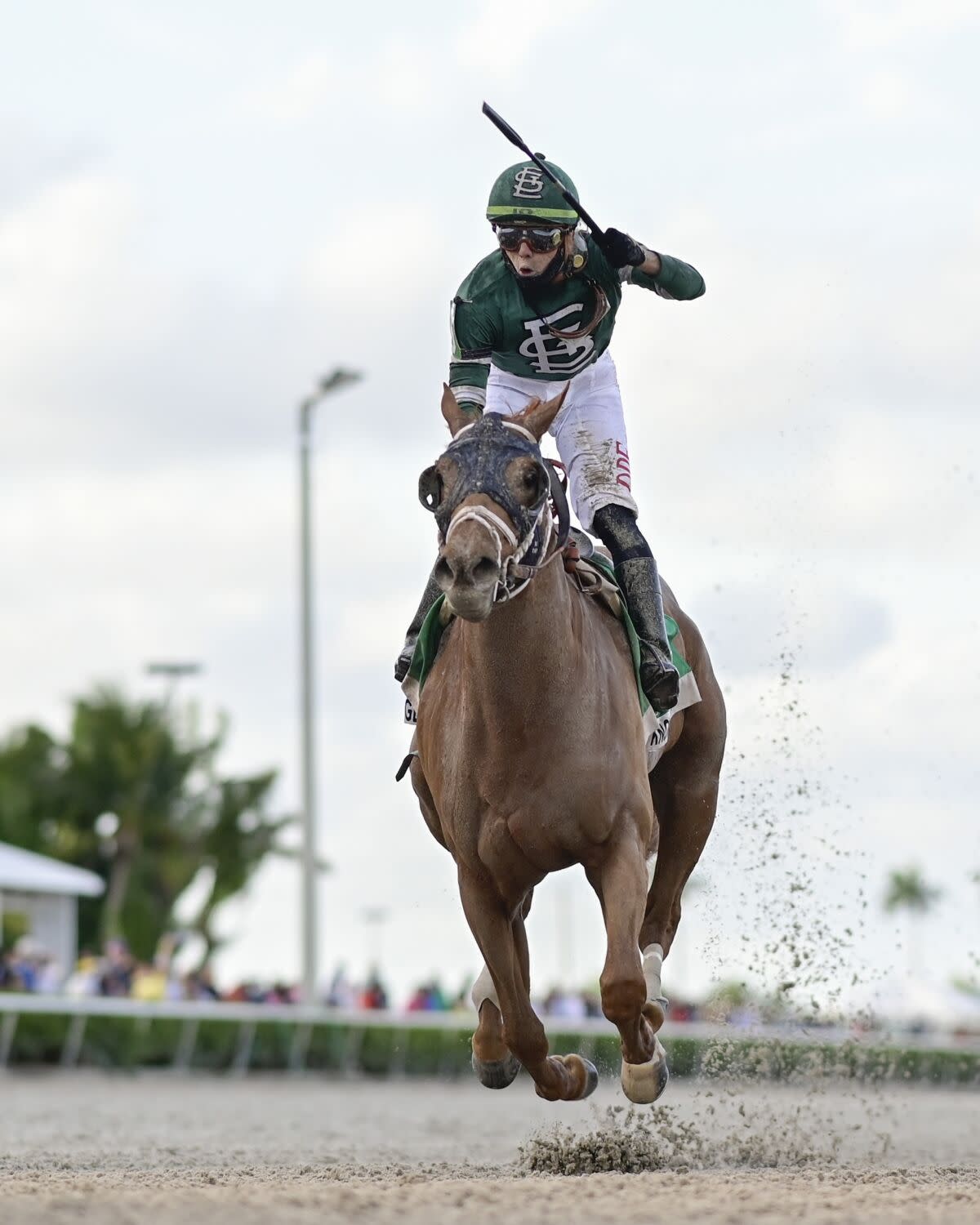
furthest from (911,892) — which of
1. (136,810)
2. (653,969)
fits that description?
(653,969)

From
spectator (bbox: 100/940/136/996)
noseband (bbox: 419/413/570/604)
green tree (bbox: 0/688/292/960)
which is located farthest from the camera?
green tree (bbox: 0/688/292/960)

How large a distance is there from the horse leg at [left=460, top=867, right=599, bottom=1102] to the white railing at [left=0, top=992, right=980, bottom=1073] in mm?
11477

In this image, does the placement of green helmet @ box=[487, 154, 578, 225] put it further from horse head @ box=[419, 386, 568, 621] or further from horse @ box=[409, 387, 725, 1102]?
horse head @ box=[419, 386, 568, 621]

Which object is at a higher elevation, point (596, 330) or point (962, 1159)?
point (596, 330)

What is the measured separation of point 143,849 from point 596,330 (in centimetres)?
4116

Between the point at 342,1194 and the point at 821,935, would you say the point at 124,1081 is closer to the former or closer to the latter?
the point at 821,935

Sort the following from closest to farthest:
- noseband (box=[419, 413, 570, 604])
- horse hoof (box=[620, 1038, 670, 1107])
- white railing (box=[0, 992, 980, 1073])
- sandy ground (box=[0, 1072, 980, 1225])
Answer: sandy ground (box=[0, 1072, 980, 1225]) < noseband (box=[419, 413, 570, 604]) < horse hoof (box=[620, 1038, 670, 1107]) < white railing (box=[0, 992, 980, 1073])

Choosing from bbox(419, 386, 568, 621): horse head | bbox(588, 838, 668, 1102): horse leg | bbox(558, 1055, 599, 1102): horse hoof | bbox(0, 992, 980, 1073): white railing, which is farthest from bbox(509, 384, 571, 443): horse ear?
bbox(0, 992, 980, 1073): white railing

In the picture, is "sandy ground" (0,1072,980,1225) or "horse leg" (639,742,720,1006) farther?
"horse leg" (639,742,720,1006)

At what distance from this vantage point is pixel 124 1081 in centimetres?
2205

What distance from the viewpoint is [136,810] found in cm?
4831

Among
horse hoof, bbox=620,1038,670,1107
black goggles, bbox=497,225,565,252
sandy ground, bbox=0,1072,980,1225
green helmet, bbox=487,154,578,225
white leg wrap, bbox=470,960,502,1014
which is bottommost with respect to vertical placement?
sandy ground, bbox=0,1072,980,1225

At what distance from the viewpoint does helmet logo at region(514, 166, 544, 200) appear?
8227 millimetres

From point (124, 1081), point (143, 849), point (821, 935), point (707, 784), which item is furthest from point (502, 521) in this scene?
point (143, 849)
